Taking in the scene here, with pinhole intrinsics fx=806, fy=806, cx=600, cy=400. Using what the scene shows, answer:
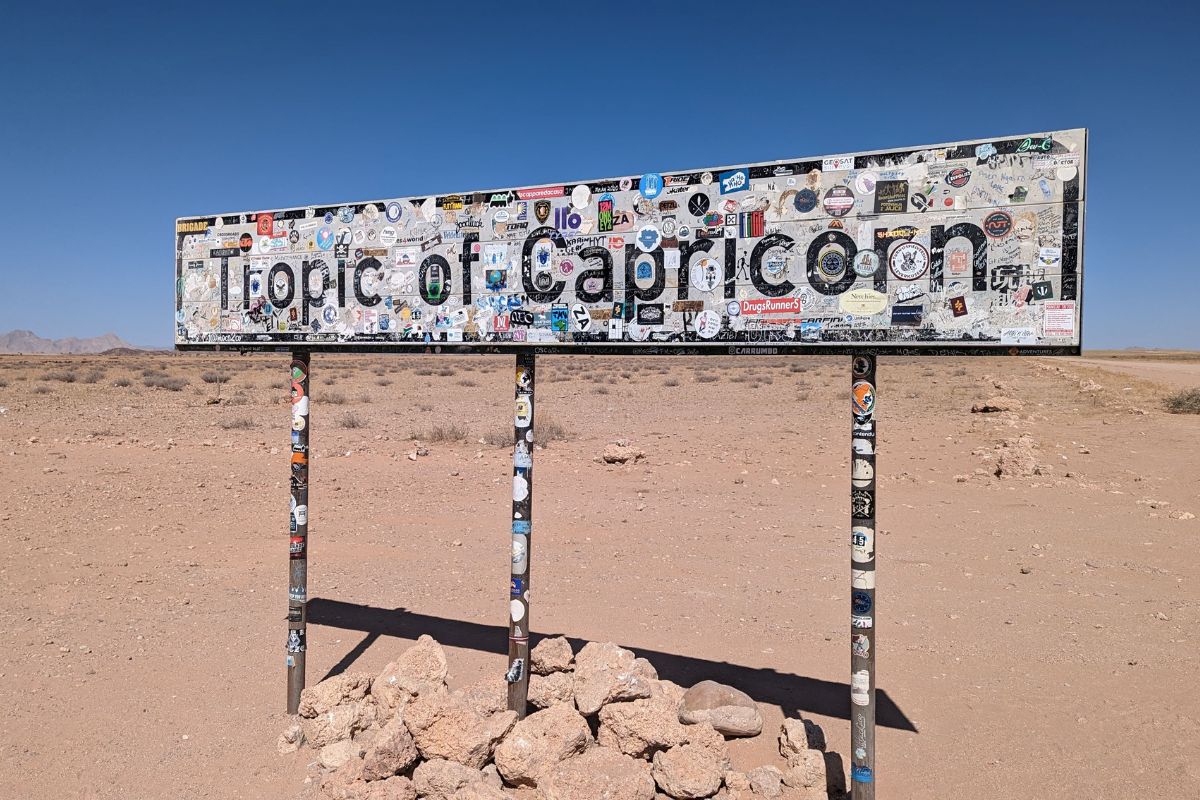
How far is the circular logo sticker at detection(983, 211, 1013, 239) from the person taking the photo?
3.38 meters

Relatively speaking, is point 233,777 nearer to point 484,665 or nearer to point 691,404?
point 484,665

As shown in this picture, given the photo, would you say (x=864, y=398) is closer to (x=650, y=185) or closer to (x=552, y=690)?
(x=650, y=185)

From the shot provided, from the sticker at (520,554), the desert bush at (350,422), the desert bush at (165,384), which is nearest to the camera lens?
the sticker at (520,554)

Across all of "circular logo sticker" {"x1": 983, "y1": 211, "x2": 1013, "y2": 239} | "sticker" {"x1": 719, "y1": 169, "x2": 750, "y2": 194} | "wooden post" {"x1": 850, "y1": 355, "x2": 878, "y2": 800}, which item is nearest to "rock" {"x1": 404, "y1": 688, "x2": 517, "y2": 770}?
"wooden post" {"x1": 850, "y1": 355, "x2": 878, "y2": 800}

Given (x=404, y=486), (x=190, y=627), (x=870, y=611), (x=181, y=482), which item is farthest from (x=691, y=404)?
(x=870, y=611)

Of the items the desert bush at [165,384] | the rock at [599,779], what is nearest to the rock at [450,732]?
the rock at [599,779]

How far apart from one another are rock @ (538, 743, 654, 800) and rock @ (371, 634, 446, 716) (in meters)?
1.04

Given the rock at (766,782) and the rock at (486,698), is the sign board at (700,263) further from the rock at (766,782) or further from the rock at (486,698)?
the rock at (766,782)

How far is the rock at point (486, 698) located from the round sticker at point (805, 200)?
9.81 feet

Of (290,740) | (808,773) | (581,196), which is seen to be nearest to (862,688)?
(808,773)

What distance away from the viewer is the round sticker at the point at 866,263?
3566 millimetres

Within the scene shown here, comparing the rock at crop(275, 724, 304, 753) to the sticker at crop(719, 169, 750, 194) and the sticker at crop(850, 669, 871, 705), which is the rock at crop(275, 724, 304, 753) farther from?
the sticker at crop(719, 169, 750, 194)

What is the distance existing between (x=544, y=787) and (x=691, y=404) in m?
23.7

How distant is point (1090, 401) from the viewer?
974 inches
